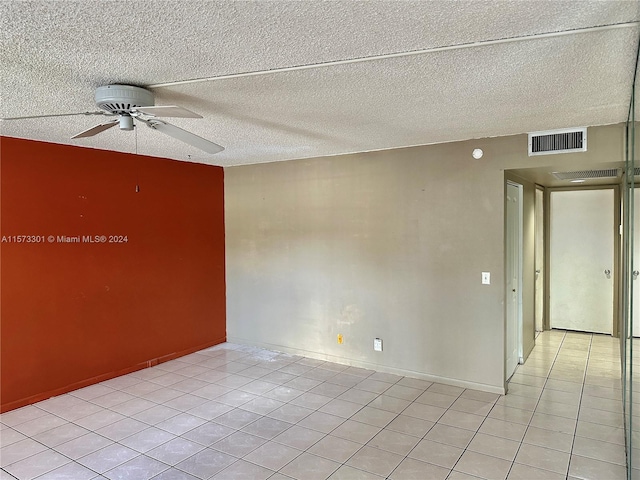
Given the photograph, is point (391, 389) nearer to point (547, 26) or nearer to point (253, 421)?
point (253, 421)

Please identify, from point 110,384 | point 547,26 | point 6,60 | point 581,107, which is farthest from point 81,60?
point 110,384

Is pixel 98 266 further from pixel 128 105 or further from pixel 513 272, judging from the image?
pixel 513 272

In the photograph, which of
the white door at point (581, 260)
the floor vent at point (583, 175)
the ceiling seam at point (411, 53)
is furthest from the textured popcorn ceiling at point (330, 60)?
the white door at point (581, 260)

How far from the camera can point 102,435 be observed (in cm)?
327

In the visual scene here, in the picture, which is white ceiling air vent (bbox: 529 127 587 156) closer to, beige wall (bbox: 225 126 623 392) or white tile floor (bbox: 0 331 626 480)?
beige wall (bbox: 225 126 623 392)

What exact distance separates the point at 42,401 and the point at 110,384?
0.59m

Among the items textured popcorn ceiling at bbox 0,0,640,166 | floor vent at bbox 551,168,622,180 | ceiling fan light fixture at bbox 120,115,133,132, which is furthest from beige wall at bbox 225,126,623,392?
ceiling fan light fixture at bbox 120,115,133,132

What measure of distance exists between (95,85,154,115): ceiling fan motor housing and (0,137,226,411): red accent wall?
2047mm

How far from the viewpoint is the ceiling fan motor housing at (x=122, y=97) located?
7.52ft

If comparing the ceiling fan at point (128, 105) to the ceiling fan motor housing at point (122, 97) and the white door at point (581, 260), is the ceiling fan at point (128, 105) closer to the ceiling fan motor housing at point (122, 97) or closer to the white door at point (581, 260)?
the ceiling fan motor housing at point (122, 97)

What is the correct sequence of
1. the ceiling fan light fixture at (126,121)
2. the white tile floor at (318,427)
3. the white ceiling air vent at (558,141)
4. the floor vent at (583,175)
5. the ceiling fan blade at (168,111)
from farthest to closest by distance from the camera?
1. the floor vent at (583,175)
2. the white ceiling air vent at (558,141)
3. the white tile floor at (318,427)
4. the ceiling fan light fixture at (126,121)
5. the ceiling fan blade at (168,111)

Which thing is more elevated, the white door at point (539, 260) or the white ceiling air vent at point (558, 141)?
the white ceiling air vent at point (558, 141)

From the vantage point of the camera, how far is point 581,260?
6.06m

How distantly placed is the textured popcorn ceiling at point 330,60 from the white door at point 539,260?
9.07ft
